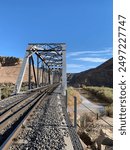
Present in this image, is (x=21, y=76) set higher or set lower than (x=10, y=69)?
lower

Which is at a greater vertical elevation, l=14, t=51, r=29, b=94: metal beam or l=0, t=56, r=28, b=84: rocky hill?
l=0, t=56, r=28, b=84: rocky hill

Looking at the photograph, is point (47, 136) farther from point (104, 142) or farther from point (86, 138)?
point (86, 138)

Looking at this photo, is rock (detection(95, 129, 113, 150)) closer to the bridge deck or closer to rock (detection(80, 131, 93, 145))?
rock (detection(80, 131, 93, 145))

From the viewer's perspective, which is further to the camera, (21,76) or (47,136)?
(21,76)

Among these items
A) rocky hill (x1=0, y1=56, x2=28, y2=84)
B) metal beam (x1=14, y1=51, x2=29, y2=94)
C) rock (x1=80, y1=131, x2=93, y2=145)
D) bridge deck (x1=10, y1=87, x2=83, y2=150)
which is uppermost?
rocky hill (x1=0, y1=56, x2=28, y2=84)

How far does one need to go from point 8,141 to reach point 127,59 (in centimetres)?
359

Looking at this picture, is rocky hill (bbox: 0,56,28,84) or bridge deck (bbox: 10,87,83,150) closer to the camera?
bridge deck (bbox: 10,87,83,150)

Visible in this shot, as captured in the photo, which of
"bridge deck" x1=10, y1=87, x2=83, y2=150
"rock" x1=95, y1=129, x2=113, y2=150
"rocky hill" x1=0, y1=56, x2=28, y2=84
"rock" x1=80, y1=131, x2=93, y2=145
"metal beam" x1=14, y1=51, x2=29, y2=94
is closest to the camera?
"bridge deck" x1=10, y1=87, x2=83, y2=150

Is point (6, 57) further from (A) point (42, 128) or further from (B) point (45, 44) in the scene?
(A) point (42, 128)

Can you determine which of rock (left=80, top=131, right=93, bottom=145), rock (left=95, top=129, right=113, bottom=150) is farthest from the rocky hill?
rock (left=95, top=129, right=113, bottom=150)

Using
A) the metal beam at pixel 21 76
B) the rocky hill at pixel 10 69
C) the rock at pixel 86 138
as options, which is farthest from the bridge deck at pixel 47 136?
the rocky hill at pixel 10 69

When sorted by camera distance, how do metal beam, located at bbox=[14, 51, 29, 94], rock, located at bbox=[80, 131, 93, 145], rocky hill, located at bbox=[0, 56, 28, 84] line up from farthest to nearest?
rocky hill, located at bbox=[0, 56, 28, 84] < metal beam, located at bbox=[14, 51, 29, 94] < rock, located at bbox=[80, 131, 93, 145]

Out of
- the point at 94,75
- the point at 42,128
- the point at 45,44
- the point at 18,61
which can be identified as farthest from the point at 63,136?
the point at 18,61

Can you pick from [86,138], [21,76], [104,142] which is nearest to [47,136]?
[104,142]
